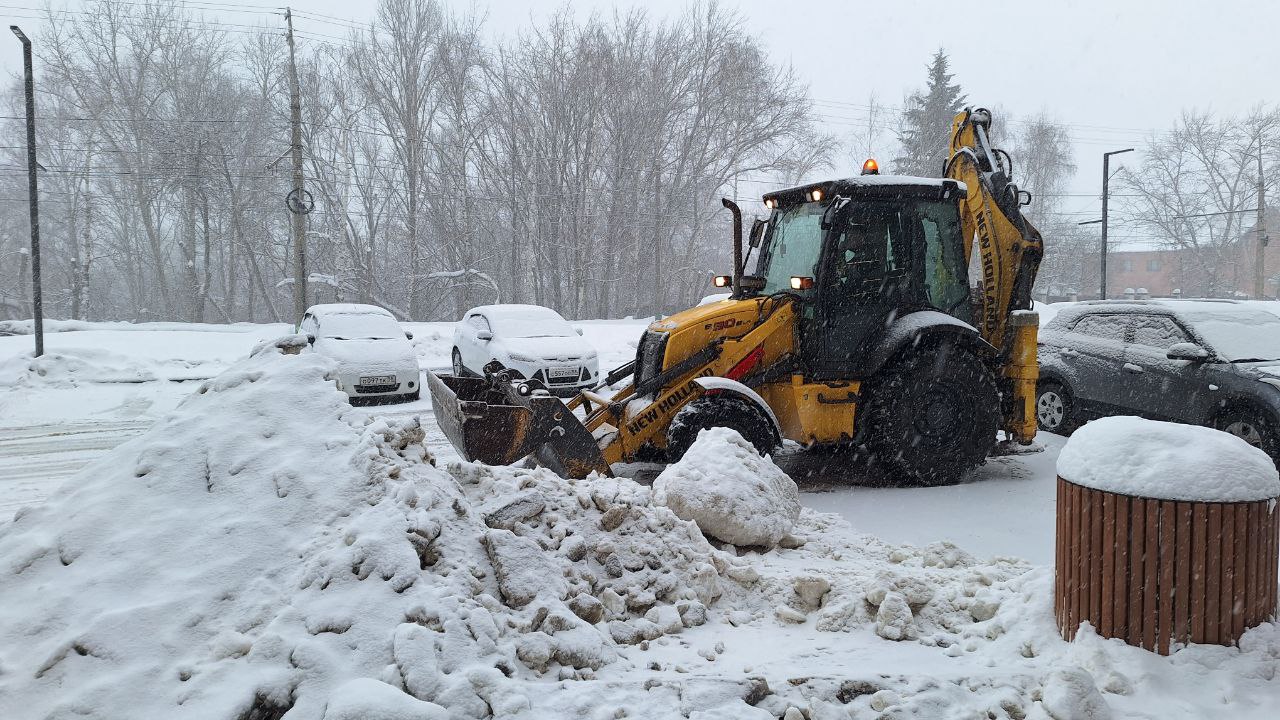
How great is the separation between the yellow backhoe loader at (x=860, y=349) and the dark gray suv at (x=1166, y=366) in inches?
64.5

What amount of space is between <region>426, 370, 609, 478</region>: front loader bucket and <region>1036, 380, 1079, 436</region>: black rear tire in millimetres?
5774

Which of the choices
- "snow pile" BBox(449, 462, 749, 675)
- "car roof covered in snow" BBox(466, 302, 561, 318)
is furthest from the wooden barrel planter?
"car roof covered in snow" BBox(466, 302, 561, 318)

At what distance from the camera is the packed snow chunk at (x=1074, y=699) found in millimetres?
3061

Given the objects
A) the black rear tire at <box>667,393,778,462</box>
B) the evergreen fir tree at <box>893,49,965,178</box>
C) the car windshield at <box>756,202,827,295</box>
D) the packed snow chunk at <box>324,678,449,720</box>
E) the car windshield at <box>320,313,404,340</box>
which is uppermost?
the evergreen fir tree at <box>893,49,965,178</box>

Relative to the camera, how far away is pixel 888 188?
714 centimetres

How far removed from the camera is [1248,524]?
339 cm

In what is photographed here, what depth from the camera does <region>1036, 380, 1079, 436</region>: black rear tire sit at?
30.7 ft

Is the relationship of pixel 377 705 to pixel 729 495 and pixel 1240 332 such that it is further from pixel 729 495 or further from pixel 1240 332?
pixel 1240 332

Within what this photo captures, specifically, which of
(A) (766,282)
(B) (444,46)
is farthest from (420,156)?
(A) (766,282)

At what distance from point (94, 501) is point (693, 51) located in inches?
1320

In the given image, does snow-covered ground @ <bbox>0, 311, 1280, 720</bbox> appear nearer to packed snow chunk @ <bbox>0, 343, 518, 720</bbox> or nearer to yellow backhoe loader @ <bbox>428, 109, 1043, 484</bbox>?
packed snow chunk @ <bbox>0, 343, 518, 720</bbox>

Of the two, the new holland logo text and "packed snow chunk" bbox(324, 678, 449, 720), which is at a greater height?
the new holland logo text

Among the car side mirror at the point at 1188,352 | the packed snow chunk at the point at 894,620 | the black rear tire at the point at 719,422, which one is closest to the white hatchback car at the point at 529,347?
the black rear tire at the point at 719,422

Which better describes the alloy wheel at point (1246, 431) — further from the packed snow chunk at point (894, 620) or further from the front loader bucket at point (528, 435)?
the front loader bucket at point (528, 435)
